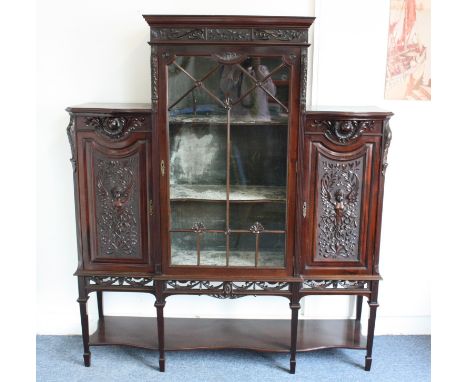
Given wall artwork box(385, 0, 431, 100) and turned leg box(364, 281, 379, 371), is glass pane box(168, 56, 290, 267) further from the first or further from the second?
wall artwork box(385, 0, 431, 100)

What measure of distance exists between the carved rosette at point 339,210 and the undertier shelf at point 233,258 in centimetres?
20

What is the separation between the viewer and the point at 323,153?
1.92 meters

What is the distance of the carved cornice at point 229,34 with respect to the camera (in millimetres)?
1773

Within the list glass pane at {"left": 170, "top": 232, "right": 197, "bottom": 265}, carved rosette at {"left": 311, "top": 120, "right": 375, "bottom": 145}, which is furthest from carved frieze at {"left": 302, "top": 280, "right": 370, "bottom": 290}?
carved rosette at {"left": 311, "top": 120, "right": 375, "bottom": 145}

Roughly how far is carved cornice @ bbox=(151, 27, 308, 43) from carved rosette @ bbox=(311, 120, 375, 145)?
0.36 m

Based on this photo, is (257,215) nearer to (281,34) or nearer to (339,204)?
(339,204)

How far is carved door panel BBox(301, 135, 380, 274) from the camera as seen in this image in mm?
1921

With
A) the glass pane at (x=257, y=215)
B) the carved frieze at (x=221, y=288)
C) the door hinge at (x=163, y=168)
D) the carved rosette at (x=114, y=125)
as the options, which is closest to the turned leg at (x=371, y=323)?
the carved frieze at (x=221, y=288)

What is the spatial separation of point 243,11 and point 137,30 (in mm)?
520

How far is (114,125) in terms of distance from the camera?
1.89 metres

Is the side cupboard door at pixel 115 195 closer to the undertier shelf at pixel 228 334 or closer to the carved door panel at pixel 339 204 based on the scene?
the undertier shelf at pixel 228 334

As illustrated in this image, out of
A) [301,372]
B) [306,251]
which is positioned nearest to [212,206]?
[306,251]

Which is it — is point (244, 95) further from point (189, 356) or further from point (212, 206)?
point (189, 356)

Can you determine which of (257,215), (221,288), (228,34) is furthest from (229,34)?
(221,288)
